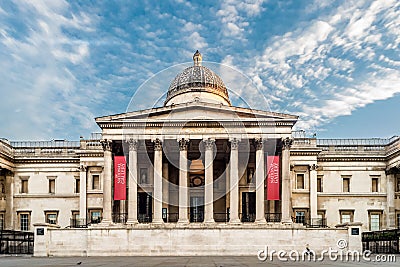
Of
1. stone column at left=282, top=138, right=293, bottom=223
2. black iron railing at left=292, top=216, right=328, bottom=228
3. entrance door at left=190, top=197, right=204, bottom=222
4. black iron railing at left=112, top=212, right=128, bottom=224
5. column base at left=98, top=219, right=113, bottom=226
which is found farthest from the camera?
black iron railing at left=292, top=216, right=328, bottom=228

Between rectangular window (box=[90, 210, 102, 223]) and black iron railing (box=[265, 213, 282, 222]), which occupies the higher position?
black iron railing (box=[265, 213, 282, 222])

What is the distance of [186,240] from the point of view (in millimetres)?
38031

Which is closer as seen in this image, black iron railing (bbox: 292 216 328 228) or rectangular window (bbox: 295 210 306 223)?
black iron railing (bbox: 292 216 328 228)

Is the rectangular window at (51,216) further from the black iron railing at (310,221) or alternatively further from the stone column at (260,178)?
the black iron railing at (310,221)

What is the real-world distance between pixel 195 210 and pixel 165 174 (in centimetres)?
486

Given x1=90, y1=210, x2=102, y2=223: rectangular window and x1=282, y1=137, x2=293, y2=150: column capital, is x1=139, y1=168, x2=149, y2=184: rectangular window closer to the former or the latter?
x1=90, y1=210, x2=102, y2=223: rectangular window

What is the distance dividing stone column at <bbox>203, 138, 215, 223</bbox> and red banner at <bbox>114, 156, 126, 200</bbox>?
742 cm

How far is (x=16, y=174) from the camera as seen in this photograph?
181ft

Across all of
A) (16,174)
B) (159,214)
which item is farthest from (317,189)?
(16,174)

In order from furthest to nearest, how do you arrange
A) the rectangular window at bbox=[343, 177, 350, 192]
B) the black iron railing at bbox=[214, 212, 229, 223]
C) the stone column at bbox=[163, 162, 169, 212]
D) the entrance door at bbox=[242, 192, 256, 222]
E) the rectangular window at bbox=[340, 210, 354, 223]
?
the rectangular window at bbox=[343, 177, 350, 192] < the rectangular window at bbox=[340, 210, 354, 223] < the entrance door at bbox=[242, 192, 256, 222] < the stone column at bbox=[163, 162, 169, 212] < the black iron railing at bbox=[214, 212, 229, 223]

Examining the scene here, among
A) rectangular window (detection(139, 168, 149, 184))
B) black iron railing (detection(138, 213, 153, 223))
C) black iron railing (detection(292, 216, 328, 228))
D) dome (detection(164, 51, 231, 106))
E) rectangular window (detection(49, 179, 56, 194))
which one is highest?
Result: dome (detection(164, 51, 231, 106))

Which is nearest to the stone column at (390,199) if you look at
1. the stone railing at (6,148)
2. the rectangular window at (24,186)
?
the rectangular window at (24,186)

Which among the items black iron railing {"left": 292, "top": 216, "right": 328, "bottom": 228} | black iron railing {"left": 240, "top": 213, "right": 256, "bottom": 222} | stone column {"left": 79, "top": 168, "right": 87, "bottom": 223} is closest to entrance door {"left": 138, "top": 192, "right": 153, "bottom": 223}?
stone column {"left": 79, "top": 168, "right": 87, "bottom": 223}

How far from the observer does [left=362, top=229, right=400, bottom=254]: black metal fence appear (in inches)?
1568
